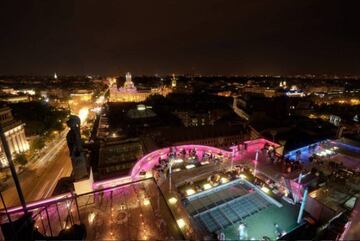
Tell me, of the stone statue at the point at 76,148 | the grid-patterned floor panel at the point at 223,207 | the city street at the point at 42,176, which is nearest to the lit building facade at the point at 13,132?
the city street at the point at 42,176

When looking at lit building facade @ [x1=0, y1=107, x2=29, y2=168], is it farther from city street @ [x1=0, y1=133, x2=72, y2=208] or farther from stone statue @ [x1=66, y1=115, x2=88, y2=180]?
stone statue @ [x1=66, y1=115, x2=88, y2=180]

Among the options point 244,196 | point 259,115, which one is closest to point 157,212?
point 244,196

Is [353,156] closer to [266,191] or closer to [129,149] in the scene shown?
[266,191]

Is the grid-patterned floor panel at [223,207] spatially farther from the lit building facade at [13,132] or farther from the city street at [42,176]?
the lit building facade at [13,132]

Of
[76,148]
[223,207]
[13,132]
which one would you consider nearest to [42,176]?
[13,132]

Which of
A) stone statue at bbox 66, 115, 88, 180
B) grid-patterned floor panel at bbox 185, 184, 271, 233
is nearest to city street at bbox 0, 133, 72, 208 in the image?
stone statue at bbox 66, 115, 88, 180

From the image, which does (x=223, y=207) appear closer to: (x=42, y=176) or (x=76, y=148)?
(x=76, y=148)
